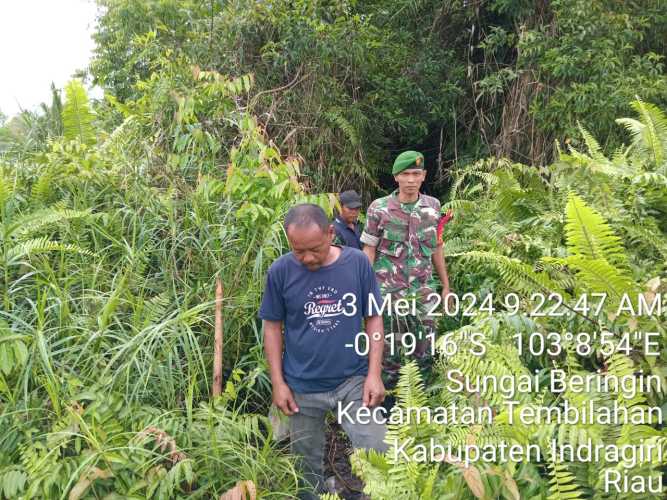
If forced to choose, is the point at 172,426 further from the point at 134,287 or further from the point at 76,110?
the point at 76,110

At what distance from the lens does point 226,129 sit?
15.9 ft

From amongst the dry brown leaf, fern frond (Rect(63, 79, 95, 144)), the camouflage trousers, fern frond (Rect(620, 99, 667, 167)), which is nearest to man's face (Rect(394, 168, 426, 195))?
the camouflage trousers

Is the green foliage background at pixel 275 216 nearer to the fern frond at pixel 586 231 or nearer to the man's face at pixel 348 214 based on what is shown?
the fern frond at pixel 586 231

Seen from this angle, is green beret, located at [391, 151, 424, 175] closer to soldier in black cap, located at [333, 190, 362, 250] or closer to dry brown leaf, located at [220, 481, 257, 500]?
soldier in black cap, located at [333, 190, 362, 250]

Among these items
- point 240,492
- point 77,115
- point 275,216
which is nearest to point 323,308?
point 240,492

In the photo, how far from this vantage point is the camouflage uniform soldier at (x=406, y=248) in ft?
12.2

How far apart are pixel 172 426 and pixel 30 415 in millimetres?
623

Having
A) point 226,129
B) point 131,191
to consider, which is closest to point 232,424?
point 131,191

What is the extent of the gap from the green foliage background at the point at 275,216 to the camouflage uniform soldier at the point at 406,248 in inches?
12.1

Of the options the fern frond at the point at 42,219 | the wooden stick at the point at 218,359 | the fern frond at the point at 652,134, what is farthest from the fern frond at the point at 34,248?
the fern frond at the point at 652,134

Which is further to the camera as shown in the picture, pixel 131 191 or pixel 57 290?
pixel 131 191

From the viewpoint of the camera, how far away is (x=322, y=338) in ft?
8.25

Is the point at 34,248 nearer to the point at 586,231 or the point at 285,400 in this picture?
the point at 285,400

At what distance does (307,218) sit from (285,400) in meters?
0.79
